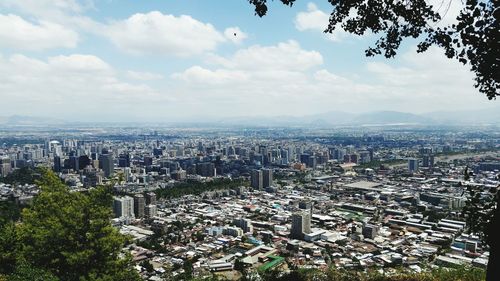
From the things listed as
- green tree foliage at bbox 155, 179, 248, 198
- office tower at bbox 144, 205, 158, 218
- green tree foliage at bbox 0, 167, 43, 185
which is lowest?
green tree foliage at bbox 155, 179, 248, 198

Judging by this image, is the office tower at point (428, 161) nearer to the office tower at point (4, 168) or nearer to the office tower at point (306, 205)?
the office tower at point (306, 205)

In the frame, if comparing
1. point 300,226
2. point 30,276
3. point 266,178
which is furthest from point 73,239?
point 266,178

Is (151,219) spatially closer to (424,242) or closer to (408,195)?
Result: (424,242)

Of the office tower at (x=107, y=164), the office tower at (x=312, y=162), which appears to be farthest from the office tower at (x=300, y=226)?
the office tower at (x=312, y=162)

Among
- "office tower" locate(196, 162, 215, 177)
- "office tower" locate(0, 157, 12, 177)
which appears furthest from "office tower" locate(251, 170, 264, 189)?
"office tower" locate(0, 157, 12, 177)

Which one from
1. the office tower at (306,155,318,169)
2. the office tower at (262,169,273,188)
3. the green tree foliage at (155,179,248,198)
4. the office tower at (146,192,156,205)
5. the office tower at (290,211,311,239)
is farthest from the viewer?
the office tower at (306,155,318,169)

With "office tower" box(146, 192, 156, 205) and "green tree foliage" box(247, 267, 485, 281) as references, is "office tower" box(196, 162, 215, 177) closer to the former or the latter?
"office tower" box(146, 192, 156, 205)
